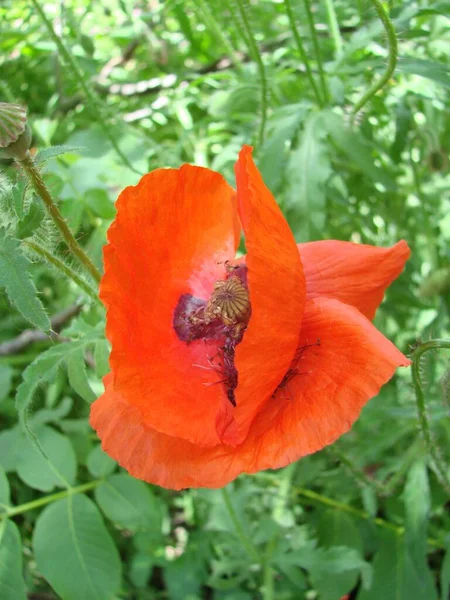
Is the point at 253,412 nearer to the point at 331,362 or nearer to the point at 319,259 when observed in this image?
the point at 331,362

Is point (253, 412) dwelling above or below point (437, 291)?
above

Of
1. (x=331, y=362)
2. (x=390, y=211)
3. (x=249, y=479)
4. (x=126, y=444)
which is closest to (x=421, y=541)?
(x=249, y=479)

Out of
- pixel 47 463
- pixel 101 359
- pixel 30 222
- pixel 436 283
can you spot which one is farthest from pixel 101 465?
→ pixel 436 283

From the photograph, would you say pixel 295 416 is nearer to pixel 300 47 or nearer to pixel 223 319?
pixel 223 319

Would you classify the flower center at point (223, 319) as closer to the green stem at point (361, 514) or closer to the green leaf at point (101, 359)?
the green leaf at point (101, 359)

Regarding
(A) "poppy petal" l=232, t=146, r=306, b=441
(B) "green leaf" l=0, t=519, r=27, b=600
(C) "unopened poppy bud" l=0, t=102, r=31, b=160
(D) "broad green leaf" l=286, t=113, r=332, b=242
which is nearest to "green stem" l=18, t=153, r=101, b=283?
(C) "unopened poppy bud" l=0, t=102, r=31, b=160

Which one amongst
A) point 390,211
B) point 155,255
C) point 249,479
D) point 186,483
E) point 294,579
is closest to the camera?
point 186,483

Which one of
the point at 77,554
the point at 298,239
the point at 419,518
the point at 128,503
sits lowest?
the point at 419,518
